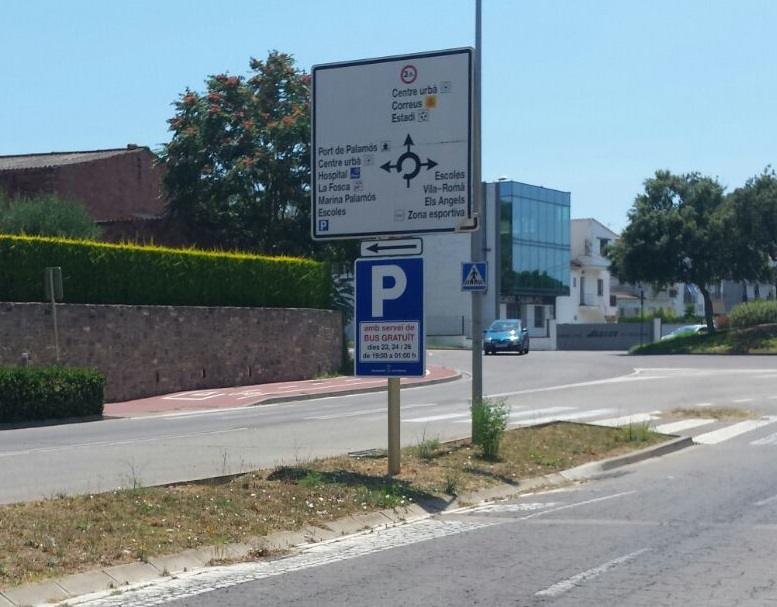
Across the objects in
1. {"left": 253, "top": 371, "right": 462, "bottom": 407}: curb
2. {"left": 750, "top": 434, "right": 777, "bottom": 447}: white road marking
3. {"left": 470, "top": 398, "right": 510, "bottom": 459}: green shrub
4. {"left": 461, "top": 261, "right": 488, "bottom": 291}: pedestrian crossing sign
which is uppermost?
{"left": 461, "top": 261, "right": 488, "bottom": 291}: pedestrian crossing sign

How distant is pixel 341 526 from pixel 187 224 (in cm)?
3320

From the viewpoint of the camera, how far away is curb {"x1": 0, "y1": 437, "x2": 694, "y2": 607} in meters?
7.39

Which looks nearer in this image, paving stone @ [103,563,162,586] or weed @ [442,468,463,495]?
paving stone @ [103,563,162,586]

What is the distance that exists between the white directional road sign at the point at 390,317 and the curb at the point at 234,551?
1653 mm

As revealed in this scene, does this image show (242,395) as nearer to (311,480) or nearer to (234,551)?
(311,480)

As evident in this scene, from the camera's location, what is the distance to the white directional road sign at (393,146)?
485 inches

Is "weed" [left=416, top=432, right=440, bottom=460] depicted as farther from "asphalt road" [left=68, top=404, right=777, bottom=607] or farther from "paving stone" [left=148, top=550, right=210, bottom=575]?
"paving stone" [left=148, top=550, right=210, bottom=575]

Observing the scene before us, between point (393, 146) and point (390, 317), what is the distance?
6.42ft

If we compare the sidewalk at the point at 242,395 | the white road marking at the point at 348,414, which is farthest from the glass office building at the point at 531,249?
the white road marking at the point at 348,414

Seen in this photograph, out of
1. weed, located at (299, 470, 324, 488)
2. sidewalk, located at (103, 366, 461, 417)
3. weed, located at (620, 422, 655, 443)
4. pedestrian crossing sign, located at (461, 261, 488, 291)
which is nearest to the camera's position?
weed, located at (299, 470, 324, 488)

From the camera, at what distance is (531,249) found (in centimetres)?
7506

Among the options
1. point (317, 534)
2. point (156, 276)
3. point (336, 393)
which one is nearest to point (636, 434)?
point (317, 534)

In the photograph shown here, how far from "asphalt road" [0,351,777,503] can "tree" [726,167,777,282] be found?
1662 cm

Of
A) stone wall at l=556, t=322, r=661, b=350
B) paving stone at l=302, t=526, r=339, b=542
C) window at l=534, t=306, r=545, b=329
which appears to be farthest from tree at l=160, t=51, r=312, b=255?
window at l=534, t=306, r=545, b=329
